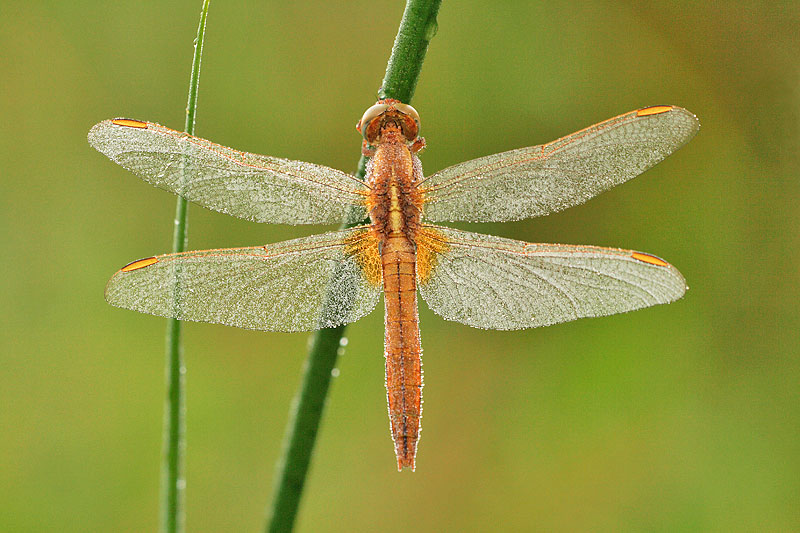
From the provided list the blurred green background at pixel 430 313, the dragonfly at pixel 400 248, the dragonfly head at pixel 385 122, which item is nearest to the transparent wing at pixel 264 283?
the dragonfly at pixel 400 248

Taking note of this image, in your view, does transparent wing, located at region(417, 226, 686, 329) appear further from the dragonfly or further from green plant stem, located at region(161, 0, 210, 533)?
green plant stem, located at region(161, 0, 210, 533)

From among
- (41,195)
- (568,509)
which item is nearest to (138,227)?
(41,195)

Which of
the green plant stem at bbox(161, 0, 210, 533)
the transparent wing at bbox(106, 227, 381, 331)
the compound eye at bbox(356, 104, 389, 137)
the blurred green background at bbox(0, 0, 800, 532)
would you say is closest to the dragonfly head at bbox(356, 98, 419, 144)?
the compound eye at bbox(356, 104, 389, 137)

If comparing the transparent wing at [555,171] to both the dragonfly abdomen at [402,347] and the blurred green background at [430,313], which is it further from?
the blurred green background at [430,313]

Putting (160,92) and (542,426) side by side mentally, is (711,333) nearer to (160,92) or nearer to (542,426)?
(542,426)

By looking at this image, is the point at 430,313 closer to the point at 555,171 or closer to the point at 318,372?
the point at 555,171

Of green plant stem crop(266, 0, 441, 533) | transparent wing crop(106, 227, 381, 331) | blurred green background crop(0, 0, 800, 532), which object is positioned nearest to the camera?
green plant stem crop(266, 0, 441, 533)
